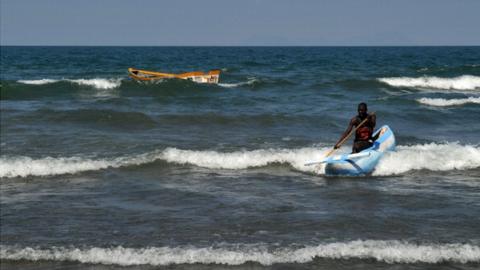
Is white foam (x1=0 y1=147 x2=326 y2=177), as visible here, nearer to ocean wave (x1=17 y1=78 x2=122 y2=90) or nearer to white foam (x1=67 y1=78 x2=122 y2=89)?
ocean wave (x1=17 y1=78 x2=122 y2=90)

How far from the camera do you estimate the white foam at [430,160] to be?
12266mm

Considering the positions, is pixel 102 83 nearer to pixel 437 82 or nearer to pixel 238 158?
pixel 238 158

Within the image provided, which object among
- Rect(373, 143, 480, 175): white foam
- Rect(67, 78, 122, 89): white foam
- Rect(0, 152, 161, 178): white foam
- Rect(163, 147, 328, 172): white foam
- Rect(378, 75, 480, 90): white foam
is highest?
Rect(378, 75, 480, 90): white foam

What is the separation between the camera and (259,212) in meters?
8.90

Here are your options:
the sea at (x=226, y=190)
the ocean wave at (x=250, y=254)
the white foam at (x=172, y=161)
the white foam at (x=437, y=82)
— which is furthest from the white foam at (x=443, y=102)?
the ocean wave at (x=250, y=254)

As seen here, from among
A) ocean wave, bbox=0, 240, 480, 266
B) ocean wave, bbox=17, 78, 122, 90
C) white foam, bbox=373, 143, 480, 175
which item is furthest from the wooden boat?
ocean wave, bbox=0, 240, 480, 266

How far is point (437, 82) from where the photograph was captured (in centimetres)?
3441

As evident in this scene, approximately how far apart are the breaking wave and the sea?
0.14ft

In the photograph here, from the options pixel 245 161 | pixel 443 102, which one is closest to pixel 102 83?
pixel 443 102

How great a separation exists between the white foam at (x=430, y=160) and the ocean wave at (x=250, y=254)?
5.00 metres

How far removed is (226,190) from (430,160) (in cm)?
515

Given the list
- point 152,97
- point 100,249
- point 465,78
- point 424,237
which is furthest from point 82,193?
point 465,78

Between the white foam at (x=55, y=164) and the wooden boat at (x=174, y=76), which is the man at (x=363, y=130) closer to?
the white foam at (x=55, y=164)

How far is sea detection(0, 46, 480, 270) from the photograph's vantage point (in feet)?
23.1
